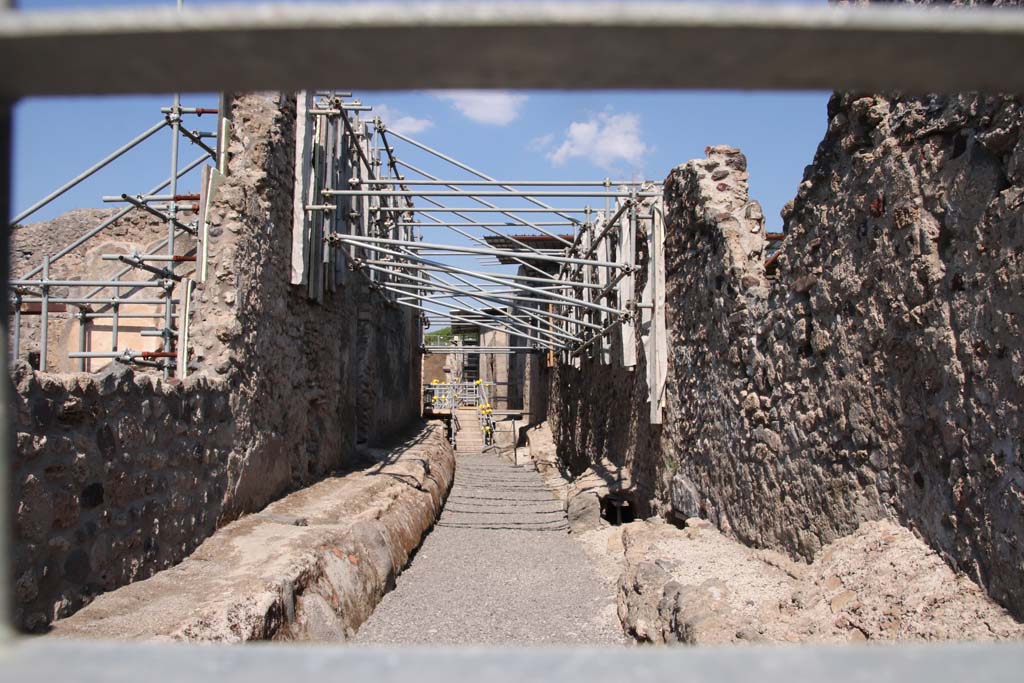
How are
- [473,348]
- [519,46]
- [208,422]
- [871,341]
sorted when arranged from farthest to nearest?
[473,348] < [208,422] < [871,341] < [519,46]

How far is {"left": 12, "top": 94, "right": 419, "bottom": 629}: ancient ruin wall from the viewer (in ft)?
9.64

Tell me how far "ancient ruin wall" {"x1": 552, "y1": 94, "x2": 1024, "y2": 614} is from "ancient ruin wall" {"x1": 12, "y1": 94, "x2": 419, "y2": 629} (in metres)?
3.28

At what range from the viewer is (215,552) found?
4266 mm

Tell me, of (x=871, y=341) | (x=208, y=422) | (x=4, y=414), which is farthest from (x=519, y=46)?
(x=208, y=422)

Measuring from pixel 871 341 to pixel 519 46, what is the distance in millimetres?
3338

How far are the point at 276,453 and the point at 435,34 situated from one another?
5.56 m

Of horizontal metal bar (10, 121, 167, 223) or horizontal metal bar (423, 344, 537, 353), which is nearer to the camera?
horizontal metal bar (10, 121, 167, 223)

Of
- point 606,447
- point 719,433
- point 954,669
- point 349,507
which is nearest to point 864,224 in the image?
point 719,433

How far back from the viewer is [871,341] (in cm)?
369

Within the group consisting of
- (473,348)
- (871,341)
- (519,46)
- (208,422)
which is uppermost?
(473,348)

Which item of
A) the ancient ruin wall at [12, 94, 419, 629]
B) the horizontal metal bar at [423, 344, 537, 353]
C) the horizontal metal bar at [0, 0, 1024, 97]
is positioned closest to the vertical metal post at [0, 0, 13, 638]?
the horizontal metal bar at [0, 0, 1024, 97]

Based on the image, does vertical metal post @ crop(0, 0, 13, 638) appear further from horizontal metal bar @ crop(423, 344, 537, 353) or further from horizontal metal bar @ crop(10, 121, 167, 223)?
horizontal metal bar @ crop(423, 344, 537, 353)

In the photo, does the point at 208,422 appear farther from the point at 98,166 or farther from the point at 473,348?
the point at 473,348

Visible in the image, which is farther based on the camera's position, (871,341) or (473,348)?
(473,348)
